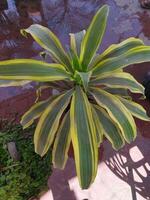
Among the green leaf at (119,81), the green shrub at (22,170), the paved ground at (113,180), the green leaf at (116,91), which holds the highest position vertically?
the green leaf at (119,81)

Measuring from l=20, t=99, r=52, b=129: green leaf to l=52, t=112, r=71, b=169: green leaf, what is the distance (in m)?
0.16

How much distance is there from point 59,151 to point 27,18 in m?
2.18

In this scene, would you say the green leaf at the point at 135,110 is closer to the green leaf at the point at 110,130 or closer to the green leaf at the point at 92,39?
the green leaf at the point at 110,130

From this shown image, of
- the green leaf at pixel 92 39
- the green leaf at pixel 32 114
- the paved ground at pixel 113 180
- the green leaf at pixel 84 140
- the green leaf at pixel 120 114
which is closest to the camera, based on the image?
the green leaf at pixel 84 140

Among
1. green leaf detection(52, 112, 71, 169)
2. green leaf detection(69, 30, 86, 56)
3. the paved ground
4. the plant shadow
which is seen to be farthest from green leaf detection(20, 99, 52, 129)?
the plant shadow

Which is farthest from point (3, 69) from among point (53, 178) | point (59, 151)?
point (53, 178)

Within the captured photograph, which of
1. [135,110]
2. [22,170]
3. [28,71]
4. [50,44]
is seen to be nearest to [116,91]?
[135,110]

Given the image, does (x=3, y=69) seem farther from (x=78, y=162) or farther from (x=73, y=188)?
(x=73, y=188)

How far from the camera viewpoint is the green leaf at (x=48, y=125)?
171 cm

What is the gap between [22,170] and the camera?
166 cm

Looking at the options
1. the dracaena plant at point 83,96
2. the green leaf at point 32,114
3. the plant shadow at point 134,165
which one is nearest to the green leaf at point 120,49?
the dracaena plant at point 83,96

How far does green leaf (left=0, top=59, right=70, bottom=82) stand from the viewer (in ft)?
5.35

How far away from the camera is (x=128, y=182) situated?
7.63 ft

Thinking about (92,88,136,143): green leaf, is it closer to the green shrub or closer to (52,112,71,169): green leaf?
(52,112,71,169): green leaf
